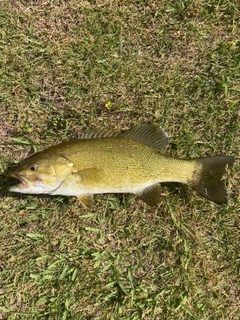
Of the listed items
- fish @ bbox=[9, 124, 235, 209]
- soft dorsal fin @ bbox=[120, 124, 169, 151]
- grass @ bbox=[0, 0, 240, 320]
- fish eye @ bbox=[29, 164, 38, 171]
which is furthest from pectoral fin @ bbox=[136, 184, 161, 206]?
fish eye @ bbox=[29, 164, 38, 171]

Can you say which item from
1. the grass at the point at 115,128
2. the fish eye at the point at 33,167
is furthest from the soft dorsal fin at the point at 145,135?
the fish eye at the point at 33,167

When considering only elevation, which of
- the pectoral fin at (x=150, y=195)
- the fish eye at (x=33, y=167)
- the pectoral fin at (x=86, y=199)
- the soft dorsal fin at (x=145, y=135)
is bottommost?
the pectoral fin at (x=86, y=199)

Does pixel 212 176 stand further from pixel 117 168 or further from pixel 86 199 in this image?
pixel 86 199

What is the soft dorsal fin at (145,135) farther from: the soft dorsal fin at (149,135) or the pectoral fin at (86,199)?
the pectoral fin at (86,199)

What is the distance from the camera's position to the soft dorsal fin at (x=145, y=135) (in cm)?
381

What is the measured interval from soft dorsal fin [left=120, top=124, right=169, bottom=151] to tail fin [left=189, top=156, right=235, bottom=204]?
0.40 metres

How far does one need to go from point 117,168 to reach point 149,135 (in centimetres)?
47

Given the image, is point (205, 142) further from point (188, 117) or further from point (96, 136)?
point (96, 136)

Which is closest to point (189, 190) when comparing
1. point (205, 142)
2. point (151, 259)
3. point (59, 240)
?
point (205, 142)

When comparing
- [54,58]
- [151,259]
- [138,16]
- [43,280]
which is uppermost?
[138,16]

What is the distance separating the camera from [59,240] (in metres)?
4.09

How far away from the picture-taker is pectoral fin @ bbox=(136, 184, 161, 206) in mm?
3811

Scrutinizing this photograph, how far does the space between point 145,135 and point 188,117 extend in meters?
0.65

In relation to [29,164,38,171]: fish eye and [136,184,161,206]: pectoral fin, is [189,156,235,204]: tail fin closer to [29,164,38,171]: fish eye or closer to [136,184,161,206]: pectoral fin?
[136,184,161,206]: pectoral fin
